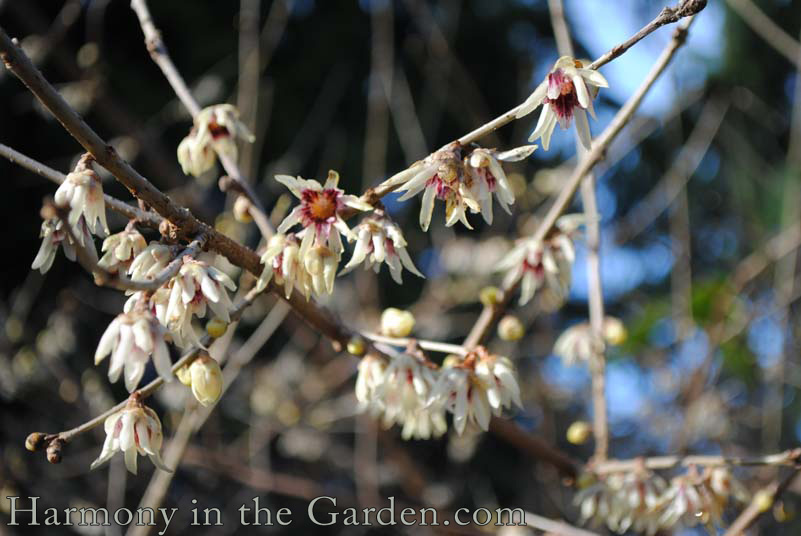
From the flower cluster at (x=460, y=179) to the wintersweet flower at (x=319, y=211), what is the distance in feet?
0.33

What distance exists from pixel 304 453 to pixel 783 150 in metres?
4.00

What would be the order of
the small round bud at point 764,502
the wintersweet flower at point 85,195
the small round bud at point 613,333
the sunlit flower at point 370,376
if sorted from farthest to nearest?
the small round bud at point 613,333 < the small round bud at point 764,502 < the sunlit flower at point 370,376 < the wintersweet flower at point 85,195

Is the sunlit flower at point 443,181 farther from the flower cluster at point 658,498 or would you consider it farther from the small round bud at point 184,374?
the flower cluster at point 658,498

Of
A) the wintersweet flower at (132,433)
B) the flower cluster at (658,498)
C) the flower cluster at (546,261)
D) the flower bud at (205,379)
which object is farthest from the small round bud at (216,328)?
the flower cluster at (658,498)

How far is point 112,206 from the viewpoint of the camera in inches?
52.3

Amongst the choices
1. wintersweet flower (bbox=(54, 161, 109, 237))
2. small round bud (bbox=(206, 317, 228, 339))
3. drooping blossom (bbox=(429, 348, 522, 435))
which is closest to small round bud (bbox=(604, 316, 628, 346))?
drooping blossom (bbox=(429, 348, 522, 435))

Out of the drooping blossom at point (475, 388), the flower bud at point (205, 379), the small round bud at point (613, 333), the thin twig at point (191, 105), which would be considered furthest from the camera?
the small round bud at point (613, 333)

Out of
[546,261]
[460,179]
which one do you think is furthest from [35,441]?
[546,261]

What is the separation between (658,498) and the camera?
6.31 ft

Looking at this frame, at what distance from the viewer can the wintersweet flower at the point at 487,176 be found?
1283 millimetres

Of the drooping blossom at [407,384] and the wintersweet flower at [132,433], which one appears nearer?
the wintersweet flower at [132,433]

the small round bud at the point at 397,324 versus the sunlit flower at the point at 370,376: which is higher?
the small round bud at the point at 397,324

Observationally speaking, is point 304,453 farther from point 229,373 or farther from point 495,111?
point 495,111

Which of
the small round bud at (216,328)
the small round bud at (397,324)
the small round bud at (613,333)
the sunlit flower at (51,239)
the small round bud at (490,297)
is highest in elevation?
the small round bud at (613,333)
